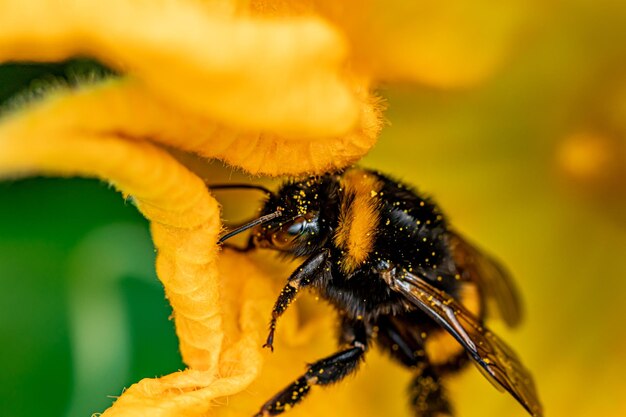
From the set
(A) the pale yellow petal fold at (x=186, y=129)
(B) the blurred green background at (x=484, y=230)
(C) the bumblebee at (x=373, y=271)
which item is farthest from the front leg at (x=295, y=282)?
(B) the blurred green background at (x=484, y=230)

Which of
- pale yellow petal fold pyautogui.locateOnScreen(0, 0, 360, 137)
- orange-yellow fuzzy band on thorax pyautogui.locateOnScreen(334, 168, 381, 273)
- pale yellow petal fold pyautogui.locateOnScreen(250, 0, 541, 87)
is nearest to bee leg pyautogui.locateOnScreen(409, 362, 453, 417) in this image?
orange-yellow fuzzy band on thorax pyautogui.locateOnScreen(334, 168, 381, 273)

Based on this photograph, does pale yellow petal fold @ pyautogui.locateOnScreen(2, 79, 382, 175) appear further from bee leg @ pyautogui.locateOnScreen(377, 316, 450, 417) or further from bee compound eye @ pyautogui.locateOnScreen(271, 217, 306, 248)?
bee leg @ pyautogui.locateOnScreen(377, 316, 450, 417)

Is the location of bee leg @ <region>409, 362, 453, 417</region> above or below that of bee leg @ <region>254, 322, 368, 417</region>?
below

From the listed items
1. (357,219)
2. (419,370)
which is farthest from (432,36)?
(419,370)

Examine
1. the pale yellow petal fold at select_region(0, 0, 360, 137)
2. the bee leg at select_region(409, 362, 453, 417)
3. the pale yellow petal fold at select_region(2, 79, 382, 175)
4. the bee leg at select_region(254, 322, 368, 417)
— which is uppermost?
the pale yellow petal fold at select_region(0, 0, 360, 137)

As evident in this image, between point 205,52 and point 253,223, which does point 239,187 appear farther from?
point 205,52

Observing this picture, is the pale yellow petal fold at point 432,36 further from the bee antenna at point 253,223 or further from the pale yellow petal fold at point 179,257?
the pale yellow petal fold at point 179,257
